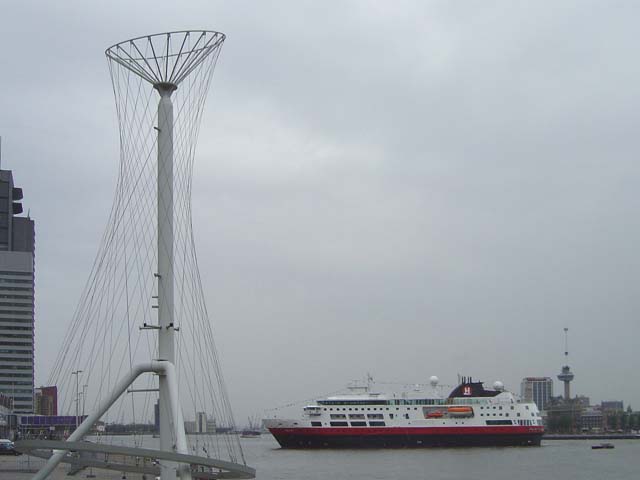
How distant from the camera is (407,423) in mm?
87000

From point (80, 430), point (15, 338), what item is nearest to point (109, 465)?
point (80, 430)

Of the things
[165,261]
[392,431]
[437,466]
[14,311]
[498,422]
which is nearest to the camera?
[165,261]

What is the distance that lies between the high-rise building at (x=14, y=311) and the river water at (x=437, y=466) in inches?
2683

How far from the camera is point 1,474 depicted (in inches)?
1436

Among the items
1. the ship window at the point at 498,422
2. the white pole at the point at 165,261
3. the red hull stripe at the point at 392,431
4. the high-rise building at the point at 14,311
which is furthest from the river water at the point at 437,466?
the high-rise building at the point at 14,311

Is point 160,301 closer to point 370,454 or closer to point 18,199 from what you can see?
point 370,454

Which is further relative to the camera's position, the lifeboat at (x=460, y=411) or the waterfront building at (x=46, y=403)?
the waterfront building at (x=46, y=403)

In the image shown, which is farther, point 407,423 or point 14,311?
point 14,311

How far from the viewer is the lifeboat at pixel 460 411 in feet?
286

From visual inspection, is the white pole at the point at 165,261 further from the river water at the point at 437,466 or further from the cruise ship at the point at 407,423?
the cruise ship at the point at 407,423

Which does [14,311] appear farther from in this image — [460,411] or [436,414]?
[460,411]

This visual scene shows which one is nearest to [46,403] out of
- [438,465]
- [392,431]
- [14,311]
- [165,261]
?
[14,311]

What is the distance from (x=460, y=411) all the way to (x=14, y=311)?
7748 cm

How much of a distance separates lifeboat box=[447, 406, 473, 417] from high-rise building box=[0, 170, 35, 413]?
73920 mm
